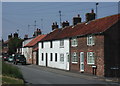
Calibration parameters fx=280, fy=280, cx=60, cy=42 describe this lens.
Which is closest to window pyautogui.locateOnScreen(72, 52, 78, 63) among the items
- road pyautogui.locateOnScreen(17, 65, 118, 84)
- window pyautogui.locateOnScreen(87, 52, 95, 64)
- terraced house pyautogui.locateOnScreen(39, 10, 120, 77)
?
terraced house pyautogui.locateOnScreen(39, 10, 120, 77)

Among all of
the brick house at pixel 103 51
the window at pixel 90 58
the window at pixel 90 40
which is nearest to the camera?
the brick house at pixel 103 51

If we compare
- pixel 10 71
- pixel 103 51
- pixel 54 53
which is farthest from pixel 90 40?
pixel 54 53

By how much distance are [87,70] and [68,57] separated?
264 inches

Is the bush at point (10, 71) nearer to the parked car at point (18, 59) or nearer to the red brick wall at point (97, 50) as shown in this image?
the red brick wall at point (97, 50)

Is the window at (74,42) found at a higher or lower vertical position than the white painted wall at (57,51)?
higher

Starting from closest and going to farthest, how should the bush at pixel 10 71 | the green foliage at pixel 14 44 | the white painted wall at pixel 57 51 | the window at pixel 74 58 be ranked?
1. the bush at pixel 10 71
2. the window at pixel 74 58
3. the white painted wall at pixel 57 51
4. the green foliage at pixel 14 44

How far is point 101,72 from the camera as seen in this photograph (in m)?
28.8

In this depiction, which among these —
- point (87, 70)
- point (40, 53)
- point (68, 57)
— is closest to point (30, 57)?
point (40, 53)

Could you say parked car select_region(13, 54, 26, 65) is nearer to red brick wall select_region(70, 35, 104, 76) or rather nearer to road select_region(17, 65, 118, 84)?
red brick wall select_region(70, 35, 104, 76)

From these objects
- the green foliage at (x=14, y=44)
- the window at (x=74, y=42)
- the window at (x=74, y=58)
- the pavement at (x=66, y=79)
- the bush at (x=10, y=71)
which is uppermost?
the green foliage at (x=14, y=44)

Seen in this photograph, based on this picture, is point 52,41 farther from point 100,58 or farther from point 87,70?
point 100,58

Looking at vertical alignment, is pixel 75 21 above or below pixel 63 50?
above

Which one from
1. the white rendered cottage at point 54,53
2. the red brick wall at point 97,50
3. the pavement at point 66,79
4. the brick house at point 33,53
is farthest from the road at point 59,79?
the brick house at point 33,53

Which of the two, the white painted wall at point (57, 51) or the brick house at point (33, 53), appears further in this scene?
the brick house at point (33, 53)
